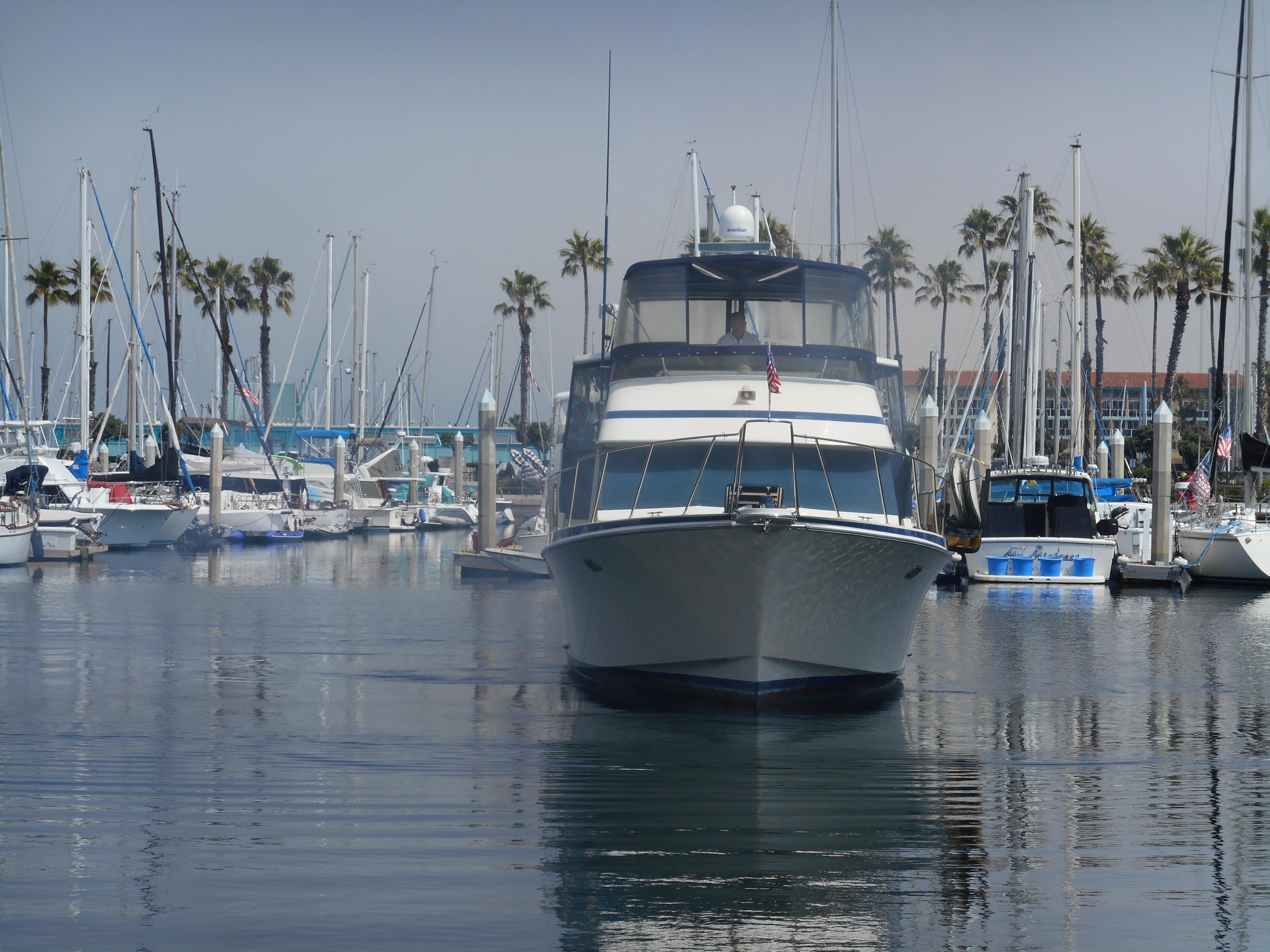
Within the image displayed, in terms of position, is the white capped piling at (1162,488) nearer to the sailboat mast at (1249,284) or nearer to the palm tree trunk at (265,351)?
the sailboat mast at (1249,284)

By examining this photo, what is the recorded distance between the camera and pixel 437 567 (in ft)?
130

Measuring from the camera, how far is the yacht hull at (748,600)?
494 inches

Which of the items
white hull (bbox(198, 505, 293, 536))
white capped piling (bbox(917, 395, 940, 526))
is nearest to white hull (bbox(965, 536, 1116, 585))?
white capped piling (bbox(917, 395, 940, 526))

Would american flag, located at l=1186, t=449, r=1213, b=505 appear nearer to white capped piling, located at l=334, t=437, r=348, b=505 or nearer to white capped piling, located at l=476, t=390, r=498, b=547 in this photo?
white capped piling, located at l=476, t=390, r=498, b=547

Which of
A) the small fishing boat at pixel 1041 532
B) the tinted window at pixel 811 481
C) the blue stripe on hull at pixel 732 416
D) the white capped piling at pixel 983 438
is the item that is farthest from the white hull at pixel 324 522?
the tinted window at pixel 811 481

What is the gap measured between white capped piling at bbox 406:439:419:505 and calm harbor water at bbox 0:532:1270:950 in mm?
47976

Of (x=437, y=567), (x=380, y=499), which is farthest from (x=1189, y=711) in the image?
(x=380, y=499)

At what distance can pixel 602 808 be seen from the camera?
32.0 feet

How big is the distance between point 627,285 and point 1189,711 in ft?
27.5

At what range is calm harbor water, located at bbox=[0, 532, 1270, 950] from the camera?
7246 millimetres

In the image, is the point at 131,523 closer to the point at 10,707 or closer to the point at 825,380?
the point at 10,707

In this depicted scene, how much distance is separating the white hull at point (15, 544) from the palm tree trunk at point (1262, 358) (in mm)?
40023

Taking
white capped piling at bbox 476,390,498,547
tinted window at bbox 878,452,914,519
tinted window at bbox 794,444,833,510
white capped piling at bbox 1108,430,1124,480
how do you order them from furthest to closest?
white capped piling at bbox 1108,430,1124,480 < white capped piling at bbox 476,390,498,547 < tinted window at bbox 878,452,914,519 < tinted window at bbox 794,444,833,510

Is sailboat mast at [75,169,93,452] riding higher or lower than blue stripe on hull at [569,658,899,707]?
higher
